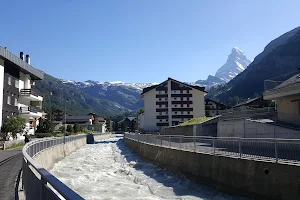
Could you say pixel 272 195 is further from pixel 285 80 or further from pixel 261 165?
pixel 285 80

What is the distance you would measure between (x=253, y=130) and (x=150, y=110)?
250 feet

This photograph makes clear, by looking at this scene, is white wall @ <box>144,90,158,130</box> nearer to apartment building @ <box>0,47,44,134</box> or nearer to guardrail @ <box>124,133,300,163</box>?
apartment building @ <box>0,47,44,134</box>

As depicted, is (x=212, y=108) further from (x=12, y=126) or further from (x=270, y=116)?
(x=270, y=116)

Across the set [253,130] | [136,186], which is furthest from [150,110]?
[136,186]

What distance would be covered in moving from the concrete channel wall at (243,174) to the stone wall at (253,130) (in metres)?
9.11

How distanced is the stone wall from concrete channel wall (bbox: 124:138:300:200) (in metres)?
9.11

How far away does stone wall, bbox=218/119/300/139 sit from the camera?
76.4 ft

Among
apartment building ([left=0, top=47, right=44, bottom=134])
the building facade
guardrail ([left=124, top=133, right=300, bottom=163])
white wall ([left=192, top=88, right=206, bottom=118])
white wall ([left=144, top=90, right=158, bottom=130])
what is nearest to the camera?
guardrail ([left=124, top=133, right=300, bottom=163])

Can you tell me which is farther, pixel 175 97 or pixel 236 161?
pixel 175 97

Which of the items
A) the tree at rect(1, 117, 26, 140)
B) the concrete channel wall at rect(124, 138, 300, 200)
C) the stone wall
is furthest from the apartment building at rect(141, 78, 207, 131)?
the concrete channel wall at rect(124, 138, 300, 200)

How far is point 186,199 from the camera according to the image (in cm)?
1309

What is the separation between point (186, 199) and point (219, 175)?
2272mm

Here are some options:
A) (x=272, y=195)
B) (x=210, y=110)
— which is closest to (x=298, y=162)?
(x=272, y=195)

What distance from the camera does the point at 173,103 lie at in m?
102
